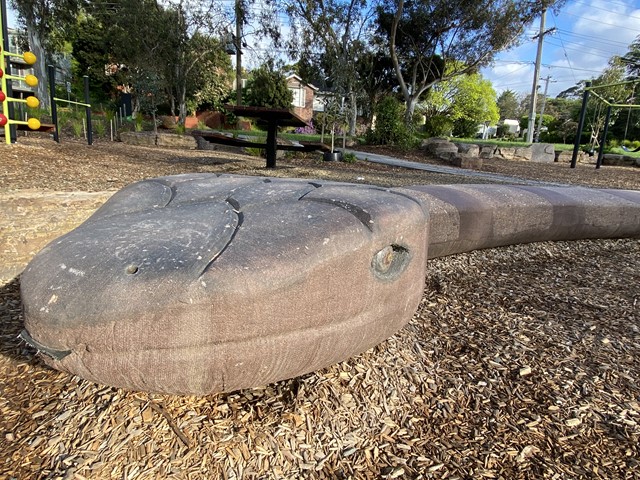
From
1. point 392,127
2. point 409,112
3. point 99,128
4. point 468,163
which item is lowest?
point 468,163

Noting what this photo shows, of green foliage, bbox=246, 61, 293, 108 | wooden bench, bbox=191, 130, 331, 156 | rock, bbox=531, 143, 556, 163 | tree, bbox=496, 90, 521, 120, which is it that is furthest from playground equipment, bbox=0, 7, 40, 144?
tree, bbox=496, 90, 521, 120

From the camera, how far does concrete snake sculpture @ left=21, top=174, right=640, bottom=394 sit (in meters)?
1.13

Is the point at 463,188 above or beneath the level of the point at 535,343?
above

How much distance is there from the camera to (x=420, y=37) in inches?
731

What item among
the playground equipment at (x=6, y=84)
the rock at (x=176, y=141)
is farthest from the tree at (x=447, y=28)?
the playground equipment at (x=6, y=84)

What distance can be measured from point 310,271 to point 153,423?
28.5 inches

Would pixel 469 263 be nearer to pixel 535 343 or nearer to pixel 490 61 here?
pixel 535 343

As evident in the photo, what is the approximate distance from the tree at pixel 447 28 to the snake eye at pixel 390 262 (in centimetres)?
1568

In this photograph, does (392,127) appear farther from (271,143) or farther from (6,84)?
(6,84)

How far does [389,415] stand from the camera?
152cm

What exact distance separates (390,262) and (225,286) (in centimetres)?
63

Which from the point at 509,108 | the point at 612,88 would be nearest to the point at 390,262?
the point at 612,88

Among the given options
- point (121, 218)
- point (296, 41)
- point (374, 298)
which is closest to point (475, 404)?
point (374, 298)

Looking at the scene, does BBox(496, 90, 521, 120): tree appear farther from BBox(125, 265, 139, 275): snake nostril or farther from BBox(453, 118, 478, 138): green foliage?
BBox(125, 265, 139, 275): snake nostril
